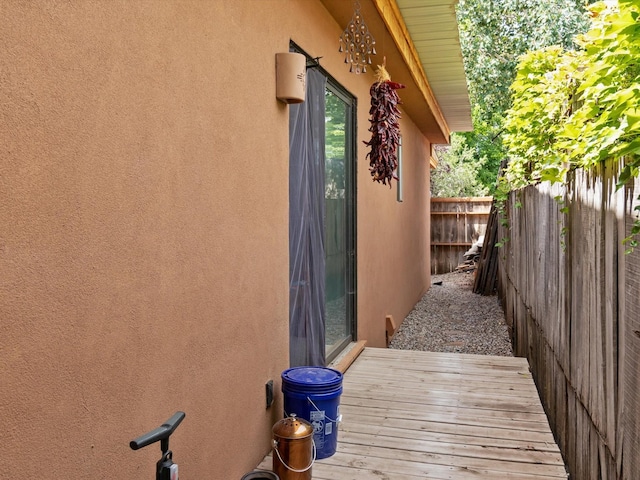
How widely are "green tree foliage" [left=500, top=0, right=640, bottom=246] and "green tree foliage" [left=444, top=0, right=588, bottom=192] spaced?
38.2 feet

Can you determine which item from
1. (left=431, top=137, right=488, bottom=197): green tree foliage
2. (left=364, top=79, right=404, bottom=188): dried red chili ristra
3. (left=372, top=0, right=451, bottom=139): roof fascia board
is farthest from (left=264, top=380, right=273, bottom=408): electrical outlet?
(left=431, top=137, right=488, bottom=197): green tree foliage

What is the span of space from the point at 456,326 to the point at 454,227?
7693 mm

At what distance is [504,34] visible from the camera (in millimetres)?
16406

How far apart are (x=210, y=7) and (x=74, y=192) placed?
1196 millimetres

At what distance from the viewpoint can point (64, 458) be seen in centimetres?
153

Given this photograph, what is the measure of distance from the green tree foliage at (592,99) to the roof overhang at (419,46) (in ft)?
3.16

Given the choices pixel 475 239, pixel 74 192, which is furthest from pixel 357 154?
pixel 475 239

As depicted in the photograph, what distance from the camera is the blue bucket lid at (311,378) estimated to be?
117 inches

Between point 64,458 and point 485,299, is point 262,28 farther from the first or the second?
point 485,299

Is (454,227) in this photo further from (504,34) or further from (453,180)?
(504,34)

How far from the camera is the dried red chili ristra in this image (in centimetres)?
466

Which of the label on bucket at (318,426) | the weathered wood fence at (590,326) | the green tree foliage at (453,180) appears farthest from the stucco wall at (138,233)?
the green tree foliage at (453,180)

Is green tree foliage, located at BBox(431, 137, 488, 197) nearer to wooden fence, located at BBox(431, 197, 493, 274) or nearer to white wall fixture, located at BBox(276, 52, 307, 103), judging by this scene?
wooden fence, located at BBox(431, 197, 493, 274)

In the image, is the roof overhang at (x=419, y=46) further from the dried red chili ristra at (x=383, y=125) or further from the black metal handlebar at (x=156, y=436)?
the black metal handlebar at (x=156, y=436)
